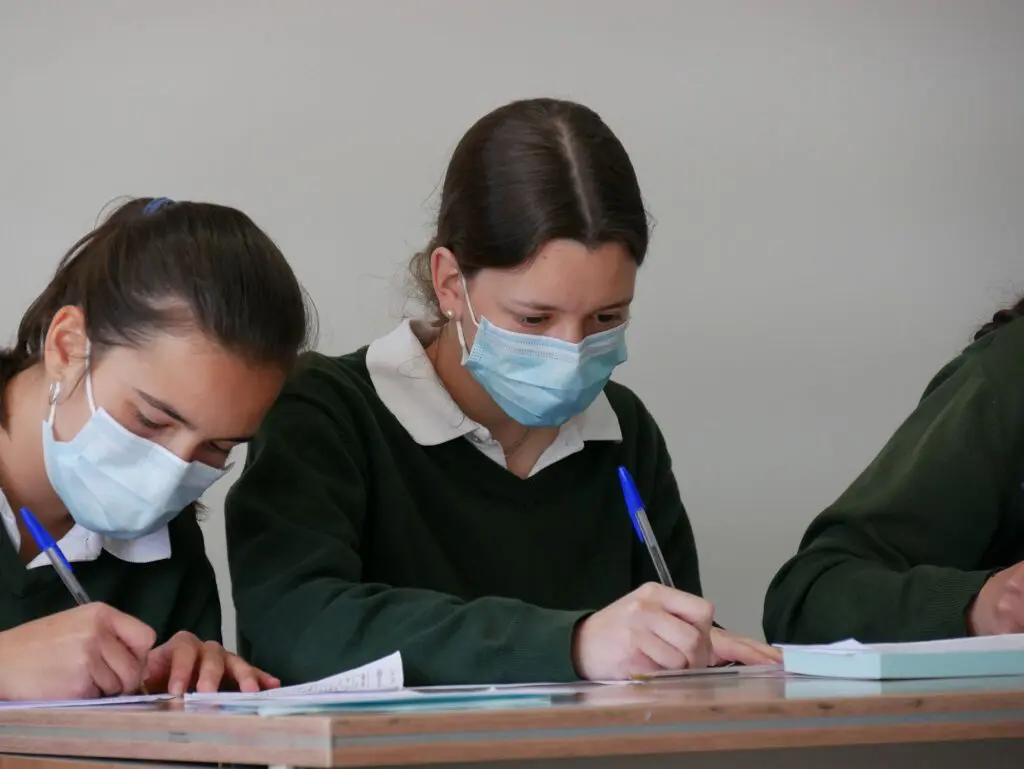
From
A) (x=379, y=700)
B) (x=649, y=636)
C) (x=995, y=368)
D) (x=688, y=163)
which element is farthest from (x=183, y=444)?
(x=688, y=163)

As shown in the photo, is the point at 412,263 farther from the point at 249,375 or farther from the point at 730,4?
the point at 730,4

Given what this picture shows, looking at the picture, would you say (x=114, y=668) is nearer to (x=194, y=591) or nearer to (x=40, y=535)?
(x=40, y=535)

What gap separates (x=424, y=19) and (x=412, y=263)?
59 cm

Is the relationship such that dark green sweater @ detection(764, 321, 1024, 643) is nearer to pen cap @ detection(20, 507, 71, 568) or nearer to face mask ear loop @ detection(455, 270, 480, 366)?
face mask ear loop @ detection(455, 270, 480, 366)

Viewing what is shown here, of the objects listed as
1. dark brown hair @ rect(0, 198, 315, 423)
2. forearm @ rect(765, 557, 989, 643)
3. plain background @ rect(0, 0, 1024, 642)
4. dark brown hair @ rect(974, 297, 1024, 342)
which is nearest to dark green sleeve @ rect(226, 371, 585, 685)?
dark brown hair @ rect(0, 198, 315, 423)

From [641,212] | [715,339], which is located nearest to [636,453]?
[641,212]

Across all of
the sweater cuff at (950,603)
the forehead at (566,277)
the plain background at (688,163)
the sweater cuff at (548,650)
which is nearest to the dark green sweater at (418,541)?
the sweater cuff at (548,650)

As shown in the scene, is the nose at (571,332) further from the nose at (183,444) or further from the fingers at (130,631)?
the fingers at (130,631)

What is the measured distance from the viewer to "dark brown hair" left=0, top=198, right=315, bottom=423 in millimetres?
1287

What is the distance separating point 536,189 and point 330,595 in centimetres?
50

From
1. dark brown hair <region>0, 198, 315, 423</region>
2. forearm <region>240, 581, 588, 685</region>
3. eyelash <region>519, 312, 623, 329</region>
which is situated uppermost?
dark brown hair <region>0, 198, 315, 423</region>

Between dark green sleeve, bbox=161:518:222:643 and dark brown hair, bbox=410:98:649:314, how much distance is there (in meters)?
0.42

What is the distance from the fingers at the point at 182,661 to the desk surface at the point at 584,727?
1.06ft

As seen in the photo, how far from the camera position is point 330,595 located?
124cm
